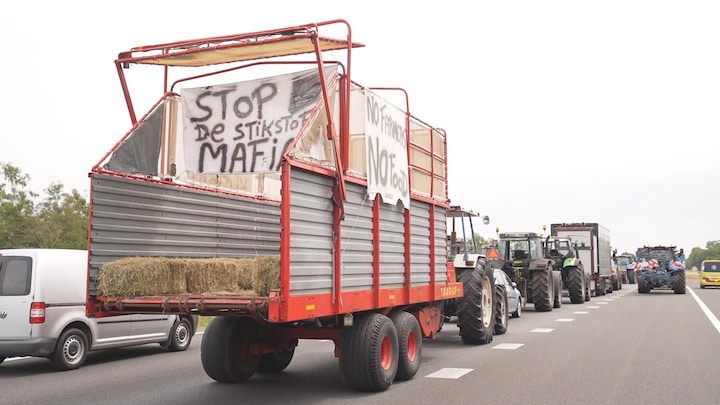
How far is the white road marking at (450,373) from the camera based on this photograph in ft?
29.8

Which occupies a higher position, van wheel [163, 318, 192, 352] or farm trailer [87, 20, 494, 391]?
farm trailer [87, 20, 494, 391]

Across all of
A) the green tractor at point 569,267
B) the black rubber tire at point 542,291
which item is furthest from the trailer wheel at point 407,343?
the green tractor at point 569,267

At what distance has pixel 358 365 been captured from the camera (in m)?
7.62

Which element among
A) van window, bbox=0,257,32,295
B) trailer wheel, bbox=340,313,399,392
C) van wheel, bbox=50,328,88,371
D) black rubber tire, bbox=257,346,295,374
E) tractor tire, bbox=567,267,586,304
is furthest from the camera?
tractor tire, bbox=567,267,586,304

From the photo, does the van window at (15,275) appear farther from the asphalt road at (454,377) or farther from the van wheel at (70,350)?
the asphalt road at (454,377)

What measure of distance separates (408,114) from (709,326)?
422 inches

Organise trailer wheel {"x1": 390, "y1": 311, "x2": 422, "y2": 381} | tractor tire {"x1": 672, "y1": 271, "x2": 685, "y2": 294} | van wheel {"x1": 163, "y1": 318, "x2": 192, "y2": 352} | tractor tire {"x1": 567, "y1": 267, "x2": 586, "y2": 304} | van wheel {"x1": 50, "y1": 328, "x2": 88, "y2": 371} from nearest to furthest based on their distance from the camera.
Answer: trailer wheel {"x1": 390, "y1": 311, "x2": 422, "y2": 381} < van wheel {"x1": 50, "y1": 328, "x2": 88, "y2": 371} < van wheel {"x1": 163, "y1": 318, "x2": 192, "y2": 352} < tractor tire {"x1": 567, "y1": 267, "x2": 586, "y2": 304} < tractor tire {"x1": 672, "y1": 271, "x2": 685, "y2": 294}

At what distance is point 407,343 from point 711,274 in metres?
40.6

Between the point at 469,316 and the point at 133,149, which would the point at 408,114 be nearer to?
the point at 133,149

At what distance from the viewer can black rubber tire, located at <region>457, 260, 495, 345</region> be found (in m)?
11.8

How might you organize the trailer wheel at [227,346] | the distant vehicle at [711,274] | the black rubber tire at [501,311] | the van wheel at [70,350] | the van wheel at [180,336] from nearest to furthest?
1. the trailer wheel at [227,346]
2. the van wheel at [70,350]
3. the van wheel at [180,336]
4. the black rubber tire at [501,311]
5. the distant vehicle at [711,274]

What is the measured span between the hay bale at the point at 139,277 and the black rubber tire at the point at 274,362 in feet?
7.27

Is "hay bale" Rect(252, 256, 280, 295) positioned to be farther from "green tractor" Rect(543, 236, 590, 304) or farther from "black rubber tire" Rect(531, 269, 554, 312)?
"green tractor" Rect(543, 236, 590, 304)

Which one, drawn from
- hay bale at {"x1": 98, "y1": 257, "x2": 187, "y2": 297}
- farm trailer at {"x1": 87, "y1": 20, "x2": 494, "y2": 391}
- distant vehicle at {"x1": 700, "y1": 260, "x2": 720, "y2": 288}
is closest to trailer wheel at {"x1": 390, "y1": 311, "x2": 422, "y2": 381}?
farm trailer at {"x1": 87, "y1": 20, "x2": 494, "y2": 391}
